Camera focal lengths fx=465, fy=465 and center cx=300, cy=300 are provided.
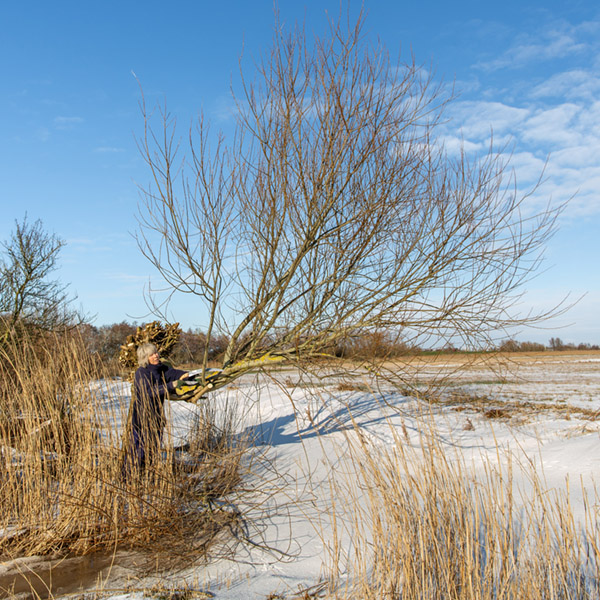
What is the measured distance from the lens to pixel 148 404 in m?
4.12

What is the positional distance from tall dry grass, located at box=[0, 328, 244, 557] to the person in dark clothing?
143 mm

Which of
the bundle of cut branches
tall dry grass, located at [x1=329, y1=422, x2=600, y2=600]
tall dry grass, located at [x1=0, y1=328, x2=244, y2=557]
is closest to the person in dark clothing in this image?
tall dry grass, located at [x1=0, y1=328, x2=244, y2=557]

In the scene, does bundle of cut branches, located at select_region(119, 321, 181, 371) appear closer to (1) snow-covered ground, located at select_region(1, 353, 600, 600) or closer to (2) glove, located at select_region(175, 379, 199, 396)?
(1) snow-covered ground, located at select_region(1, 353, 600, 600)

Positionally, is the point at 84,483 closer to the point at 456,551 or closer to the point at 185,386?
the point at 185,386

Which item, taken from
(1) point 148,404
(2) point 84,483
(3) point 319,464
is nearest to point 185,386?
(1) point 148,404

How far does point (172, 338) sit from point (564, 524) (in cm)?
527

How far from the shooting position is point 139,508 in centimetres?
377

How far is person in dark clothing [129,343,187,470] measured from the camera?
4031 millimetres

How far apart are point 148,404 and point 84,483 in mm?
788

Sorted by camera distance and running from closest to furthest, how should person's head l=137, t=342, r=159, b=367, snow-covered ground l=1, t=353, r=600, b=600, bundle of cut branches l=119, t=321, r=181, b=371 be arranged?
snow-covered ground l=1, t=353, r=600, b=600
person's head l=137, t=342, r=159, b=367
bundle of cut branches l=119, t=321, r=181, b=371

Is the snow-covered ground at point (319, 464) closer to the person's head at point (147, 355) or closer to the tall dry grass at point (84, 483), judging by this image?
the tall dry grass at point (84, 483)

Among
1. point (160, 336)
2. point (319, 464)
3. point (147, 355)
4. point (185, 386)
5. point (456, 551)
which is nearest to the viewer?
point (456, 551)

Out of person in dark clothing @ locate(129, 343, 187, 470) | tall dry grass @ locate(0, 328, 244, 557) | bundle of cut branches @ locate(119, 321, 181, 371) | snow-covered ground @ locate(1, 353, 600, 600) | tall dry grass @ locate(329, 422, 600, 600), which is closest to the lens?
tall dry grass @ locate(329, 422, 600, 600)

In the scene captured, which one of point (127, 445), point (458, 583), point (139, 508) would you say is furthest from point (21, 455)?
point (458, 583)
